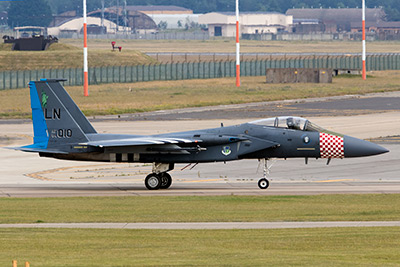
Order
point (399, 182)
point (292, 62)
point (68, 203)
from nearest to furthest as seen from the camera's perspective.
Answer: point (68, 203) → point (399, 182) → point (292, 62)

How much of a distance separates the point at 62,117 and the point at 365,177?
44.5 ft

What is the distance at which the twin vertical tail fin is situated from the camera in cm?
3272

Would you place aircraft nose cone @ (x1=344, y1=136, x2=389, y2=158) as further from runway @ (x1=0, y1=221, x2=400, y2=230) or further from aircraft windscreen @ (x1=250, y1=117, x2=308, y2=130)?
runway @ (x1=0, y1=221, x2=400, y2=230)

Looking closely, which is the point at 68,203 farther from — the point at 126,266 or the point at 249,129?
the point at 126,266

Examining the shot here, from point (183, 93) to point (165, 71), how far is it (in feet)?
79.0

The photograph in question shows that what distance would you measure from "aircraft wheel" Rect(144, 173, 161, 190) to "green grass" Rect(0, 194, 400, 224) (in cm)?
292

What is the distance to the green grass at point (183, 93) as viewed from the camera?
3004 inches

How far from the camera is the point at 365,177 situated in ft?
119

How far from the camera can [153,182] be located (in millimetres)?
33094

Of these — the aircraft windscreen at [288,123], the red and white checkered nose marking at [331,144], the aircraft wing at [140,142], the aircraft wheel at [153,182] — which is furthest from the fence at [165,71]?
the red and white checkered nose marking at [331,144]

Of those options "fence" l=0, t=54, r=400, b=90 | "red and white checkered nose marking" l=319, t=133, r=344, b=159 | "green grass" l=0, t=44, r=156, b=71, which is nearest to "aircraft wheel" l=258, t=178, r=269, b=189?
"red and white checkered nose marking" l=319, t=133, r=344, b=159

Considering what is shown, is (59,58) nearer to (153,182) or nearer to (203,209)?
(153,182)

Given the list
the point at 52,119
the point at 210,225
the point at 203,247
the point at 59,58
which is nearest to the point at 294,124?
the point at 52,119

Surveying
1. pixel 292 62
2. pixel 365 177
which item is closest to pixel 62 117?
pixel 365 177
